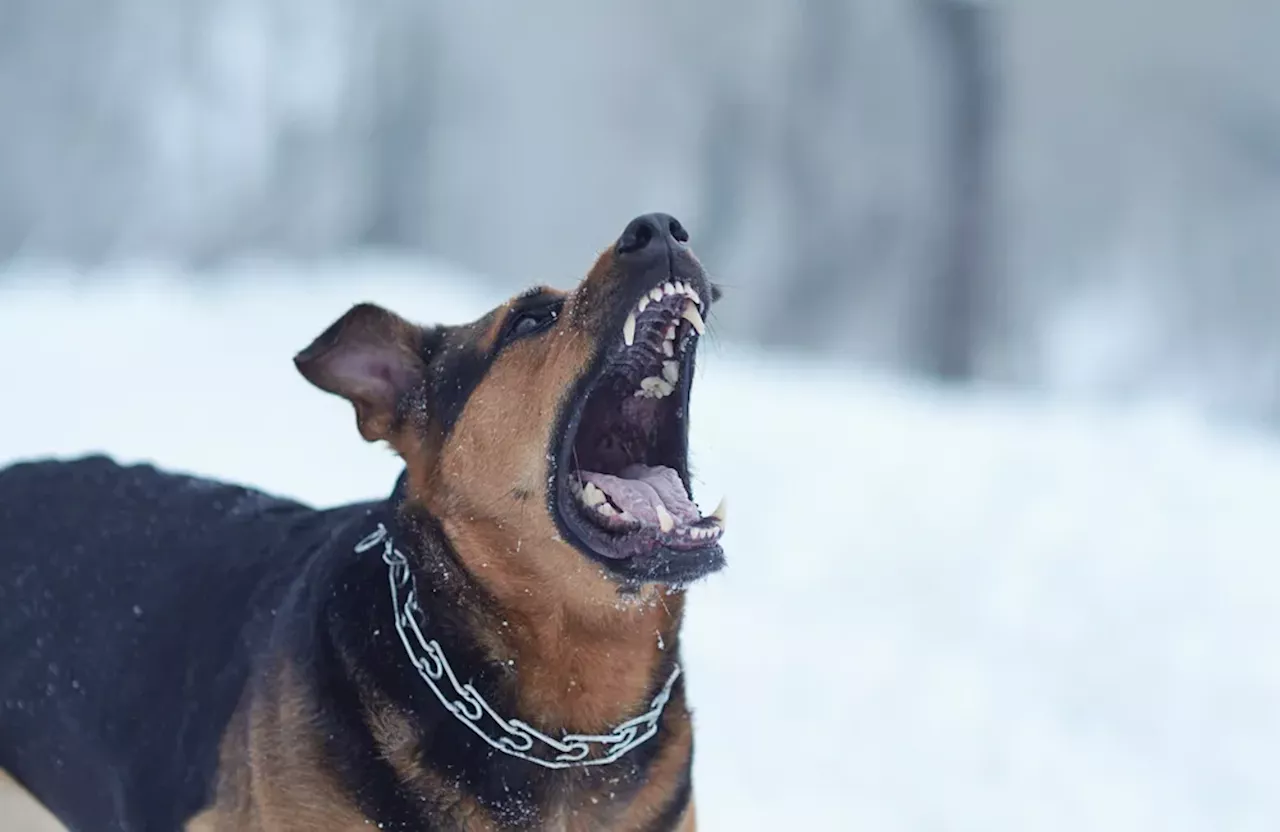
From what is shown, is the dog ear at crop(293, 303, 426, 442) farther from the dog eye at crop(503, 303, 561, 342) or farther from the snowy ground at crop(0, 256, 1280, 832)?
the snowy ground at crop(0, 256, 1280, 832)

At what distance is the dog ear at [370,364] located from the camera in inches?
133

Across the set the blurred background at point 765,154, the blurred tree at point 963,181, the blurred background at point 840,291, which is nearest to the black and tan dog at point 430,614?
the blurred background at point 840,291

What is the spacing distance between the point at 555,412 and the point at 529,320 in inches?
12.1

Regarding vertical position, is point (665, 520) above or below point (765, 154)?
below

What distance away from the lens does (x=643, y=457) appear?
3.56 meters

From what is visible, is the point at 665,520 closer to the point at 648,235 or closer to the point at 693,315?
the point at 693,315

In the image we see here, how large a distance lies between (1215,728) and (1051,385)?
35.7 feet

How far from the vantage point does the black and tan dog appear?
2.91 metres

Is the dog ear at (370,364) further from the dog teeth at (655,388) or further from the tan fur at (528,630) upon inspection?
the dog teeth at (655,388)

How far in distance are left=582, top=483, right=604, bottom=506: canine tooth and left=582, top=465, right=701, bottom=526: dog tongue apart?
0.10 feet

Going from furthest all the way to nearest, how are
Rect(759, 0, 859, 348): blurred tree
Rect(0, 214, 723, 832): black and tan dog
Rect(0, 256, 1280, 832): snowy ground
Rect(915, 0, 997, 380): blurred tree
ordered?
Rect(759, 0, 859, 348): blurred tree, Rect(915, 0, 997, 380): blurred tree, Rect(0, 256, 1280, 832): snowy ground, Rect(0, 214, 723, 832): black and tan dog

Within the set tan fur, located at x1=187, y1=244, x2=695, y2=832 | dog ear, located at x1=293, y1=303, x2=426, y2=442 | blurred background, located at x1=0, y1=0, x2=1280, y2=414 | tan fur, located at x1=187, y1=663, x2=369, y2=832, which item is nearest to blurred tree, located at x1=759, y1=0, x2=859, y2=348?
blurred background, located at x1=0, y1=0, x2=1280, y2=414

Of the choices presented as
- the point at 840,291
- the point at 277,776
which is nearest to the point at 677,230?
the point at 277,776

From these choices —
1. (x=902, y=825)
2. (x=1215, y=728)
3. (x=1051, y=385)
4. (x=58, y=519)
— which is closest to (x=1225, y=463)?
(x=1215, y=728)
